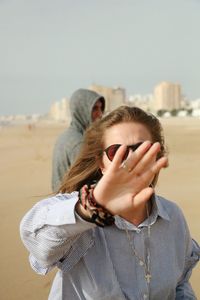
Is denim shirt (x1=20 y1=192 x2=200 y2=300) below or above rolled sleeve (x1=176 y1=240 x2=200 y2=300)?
above

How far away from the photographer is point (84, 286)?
57.2 inches

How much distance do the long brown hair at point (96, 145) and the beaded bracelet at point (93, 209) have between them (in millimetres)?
401

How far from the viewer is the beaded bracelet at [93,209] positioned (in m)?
1.19

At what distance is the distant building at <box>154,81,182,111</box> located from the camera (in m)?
101

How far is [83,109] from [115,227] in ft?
7.48

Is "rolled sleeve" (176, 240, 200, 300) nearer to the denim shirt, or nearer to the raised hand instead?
the denim shirt

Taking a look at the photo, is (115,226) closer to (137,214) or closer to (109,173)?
(137,214)

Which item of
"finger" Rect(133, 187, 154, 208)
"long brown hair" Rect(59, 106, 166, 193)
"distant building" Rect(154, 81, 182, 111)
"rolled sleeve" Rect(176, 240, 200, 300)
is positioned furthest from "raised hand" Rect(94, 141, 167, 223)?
"distant building" Rect(154, 81, 182, 111)

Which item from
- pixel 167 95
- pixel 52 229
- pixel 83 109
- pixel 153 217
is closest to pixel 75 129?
pixel 83 109

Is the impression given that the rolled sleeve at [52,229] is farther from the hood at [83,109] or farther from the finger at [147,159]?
the hood at [83,109]

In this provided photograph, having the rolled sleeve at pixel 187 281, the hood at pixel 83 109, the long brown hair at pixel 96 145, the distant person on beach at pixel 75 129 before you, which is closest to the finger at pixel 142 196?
the long brown hair at pixel 96 145

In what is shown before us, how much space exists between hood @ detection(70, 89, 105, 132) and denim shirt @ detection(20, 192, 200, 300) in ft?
6.86

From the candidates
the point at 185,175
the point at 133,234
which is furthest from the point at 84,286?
the point at 185,175

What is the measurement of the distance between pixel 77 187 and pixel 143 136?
0.29 meters
